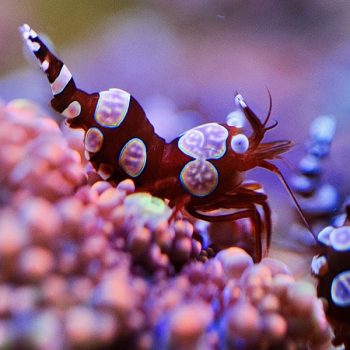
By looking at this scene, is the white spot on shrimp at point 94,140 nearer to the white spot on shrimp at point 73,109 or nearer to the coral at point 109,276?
the white spot on shrimp at point 73,109

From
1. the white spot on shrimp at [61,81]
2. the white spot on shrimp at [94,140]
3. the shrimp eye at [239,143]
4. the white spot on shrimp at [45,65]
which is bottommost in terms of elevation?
the shrimp eye at [239,143]

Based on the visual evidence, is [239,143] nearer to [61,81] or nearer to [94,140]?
[94,140]

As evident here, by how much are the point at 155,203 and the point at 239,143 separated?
0.33 metres

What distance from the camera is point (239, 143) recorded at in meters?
1.26

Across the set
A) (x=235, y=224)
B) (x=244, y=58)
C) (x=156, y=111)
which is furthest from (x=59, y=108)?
(x=244, y=58)

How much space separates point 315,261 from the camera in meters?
1.24

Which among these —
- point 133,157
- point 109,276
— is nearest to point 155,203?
point 133,157

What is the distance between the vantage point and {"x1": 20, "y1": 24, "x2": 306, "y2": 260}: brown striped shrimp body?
1.21m

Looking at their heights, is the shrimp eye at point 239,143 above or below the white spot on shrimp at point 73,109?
below

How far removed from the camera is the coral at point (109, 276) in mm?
674

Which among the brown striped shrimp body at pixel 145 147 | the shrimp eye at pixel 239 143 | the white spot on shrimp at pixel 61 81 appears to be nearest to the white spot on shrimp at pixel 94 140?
the brown striped shrimp body at pixel 145 147

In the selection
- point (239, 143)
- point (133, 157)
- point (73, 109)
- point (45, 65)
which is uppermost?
point (45, 65)

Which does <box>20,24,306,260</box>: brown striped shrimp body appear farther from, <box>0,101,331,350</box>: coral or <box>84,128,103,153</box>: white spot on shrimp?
<box>0,101,331,350</box>: coral

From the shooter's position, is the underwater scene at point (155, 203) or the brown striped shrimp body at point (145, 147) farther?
the brown striped shrimp body at point (145, 147)
